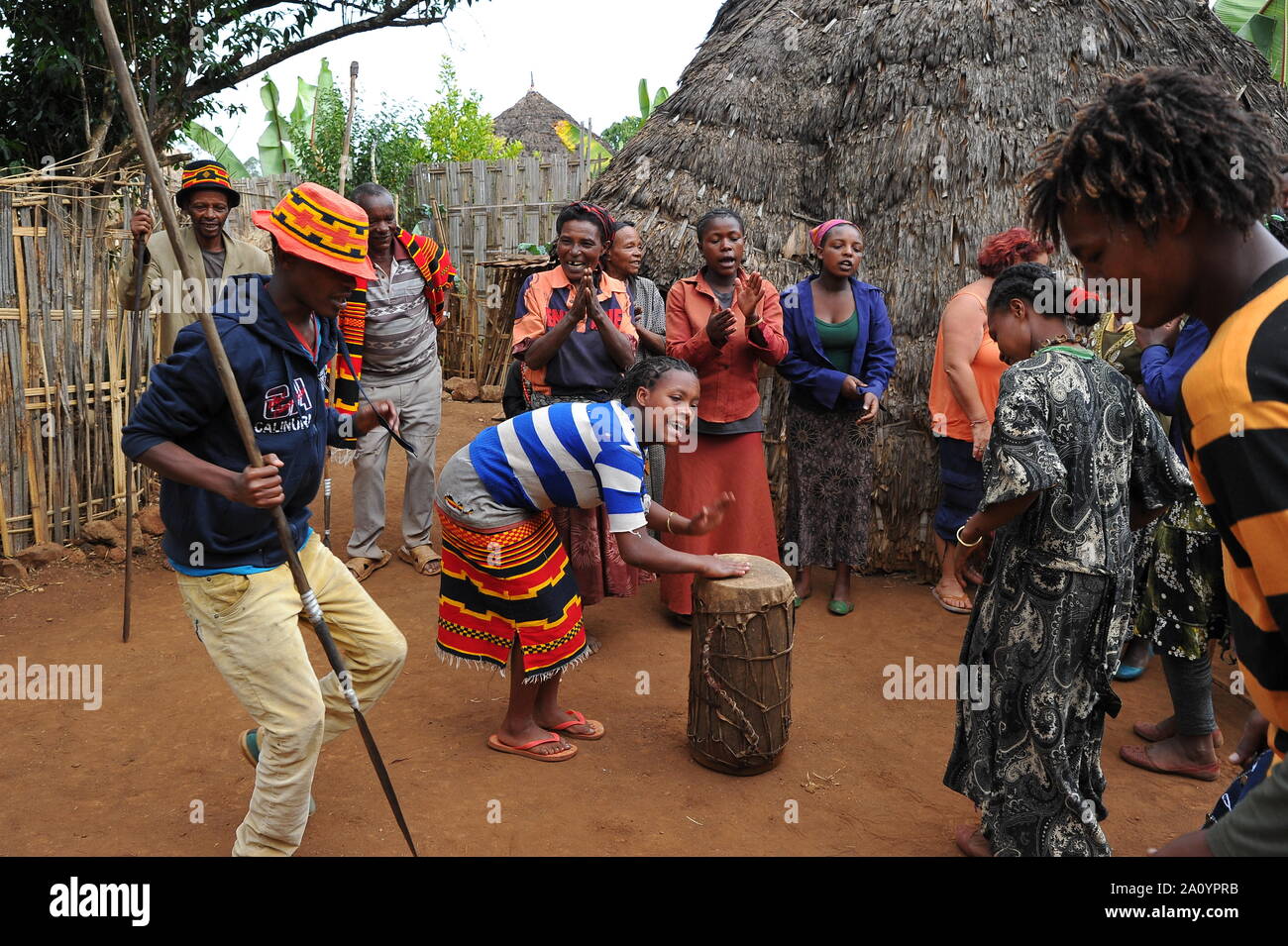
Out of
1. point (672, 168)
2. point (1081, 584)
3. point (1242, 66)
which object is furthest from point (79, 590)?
point (1242, 66)

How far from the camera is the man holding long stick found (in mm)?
2596

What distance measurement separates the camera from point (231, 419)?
8.86 feet

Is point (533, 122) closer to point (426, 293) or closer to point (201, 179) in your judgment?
point (426, 293)

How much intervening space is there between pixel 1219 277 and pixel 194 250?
5.13 metres

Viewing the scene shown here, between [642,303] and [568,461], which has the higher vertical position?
[642,303]

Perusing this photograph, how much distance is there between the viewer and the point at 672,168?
6582 millimetres

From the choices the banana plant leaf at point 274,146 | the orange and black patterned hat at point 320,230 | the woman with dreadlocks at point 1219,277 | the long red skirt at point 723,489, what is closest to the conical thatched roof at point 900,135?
the long red skirt at point 723,489

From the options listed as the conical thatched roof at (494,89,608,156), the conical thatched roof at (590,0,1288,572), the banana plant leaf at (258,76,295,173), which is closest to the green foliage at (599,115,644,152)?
the conical thatched roof at (494,89,608,156)

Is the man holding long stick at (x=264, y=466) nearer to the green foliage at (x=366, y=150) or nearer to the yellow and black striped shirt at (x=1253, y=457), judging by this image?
the yellow and black striped shirt at (x=1253, y=457)

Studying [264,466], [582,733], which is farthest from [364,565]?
[264,466]

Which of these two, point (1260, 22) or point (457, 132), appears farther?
point (457, 132)

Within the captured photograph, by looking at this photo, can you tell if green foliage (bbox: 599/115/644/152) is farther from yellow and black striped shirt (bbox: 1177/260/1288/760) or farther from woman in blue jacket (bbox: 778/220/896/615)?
yellow and black striped shirt (bbox: 1177/260/1288/760)

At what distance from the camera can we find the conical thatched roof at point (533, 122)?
1030 inches

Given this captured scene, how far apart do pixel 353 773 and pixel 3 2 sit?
6542 millimetres
